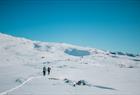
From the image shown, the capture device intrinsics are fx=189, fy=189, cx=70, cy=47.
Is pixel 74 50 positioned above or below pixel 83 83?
above

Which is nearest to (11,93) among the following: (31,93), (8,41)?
(31,93)

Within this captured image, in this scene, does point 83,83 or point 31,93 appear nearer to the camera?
point 31,93

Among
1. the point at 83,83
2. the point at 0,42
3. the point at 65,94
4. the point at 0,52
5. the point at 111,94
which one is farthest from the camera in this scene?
the point at 0,42

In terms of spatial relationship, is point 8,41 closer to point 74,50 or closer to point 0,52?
point 0,52

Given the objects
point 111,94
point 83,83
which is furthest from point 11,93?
point 83,83

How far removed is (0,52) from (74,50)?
263ft

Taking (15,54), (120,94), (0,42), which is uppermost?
(0,42)

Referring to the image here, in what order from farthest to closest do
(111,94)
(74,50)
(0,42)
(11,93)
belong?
(74,50) → (0,42) → (111,94) → (11,93)

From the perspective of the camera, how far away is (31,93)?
43.0 ft

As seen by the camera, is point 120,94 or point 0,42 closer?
point 120,94

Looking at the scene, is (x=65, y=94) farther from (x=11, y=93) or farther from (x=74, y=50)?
(x=74, y=50)

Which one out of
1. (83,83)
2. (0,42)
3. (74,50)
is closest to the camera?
(83,83)

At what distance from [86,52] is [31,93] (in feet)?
469

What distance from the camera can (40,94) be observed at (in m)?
13.0
